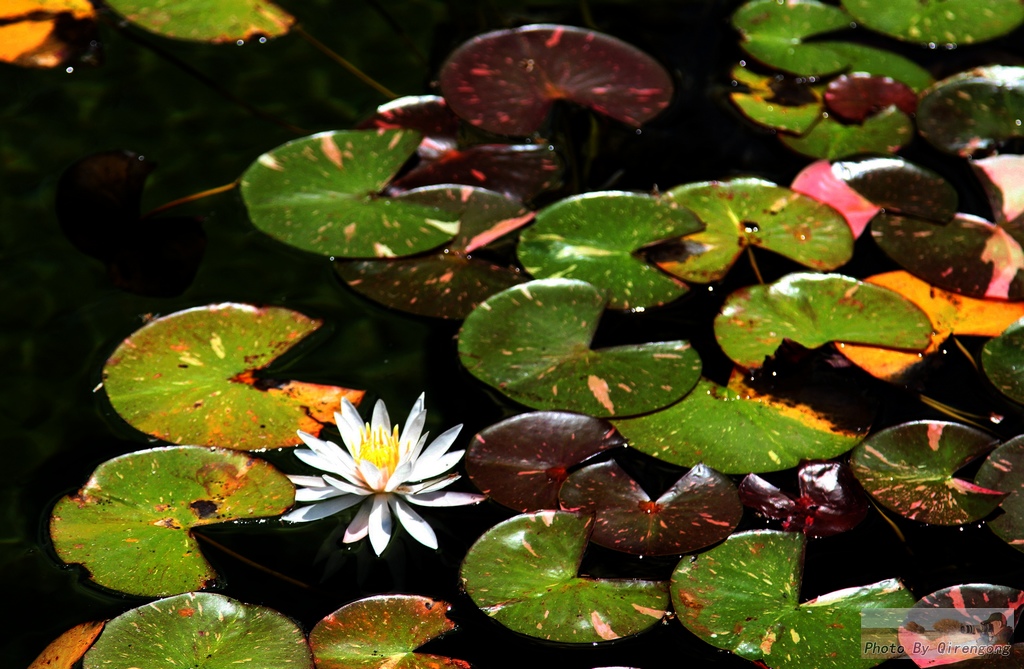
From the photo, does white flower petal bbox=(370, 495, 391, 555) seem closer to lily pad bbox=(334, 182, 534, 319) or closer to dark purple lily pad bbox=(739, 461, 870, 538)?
lily pad bbox=(334, 182, 534, 319)

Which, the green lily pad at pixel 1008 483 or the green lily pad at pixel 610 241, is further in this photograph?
the green lily pad at pixel 610 241

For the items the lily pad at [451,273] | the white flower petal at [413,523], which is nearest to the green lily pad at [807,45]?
the lily pad at [451,273]

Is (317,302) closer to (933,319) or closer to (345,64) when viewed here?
(345,64)

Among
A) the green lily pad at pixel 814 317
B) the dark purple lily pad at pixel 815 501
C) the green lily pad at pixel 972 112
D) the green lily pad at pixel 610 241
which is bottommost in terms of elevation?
the dark purple lily pad at pixel 815 501

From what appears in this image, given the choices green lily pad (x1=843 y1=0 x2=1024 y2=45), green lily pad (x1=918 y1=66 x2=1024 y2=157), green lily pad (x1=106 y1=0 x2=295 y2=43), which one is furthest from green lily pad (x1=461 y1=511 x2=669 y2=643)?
green lily pad (x1=843 y1=0 x2=1024 y2=45)

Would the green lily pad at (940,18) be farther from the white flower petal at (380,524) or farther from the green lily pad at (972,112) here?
the white flower petal at (380,524)

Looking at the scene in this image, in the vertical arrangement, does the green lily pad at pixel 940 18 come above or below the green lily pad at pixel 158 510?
above
